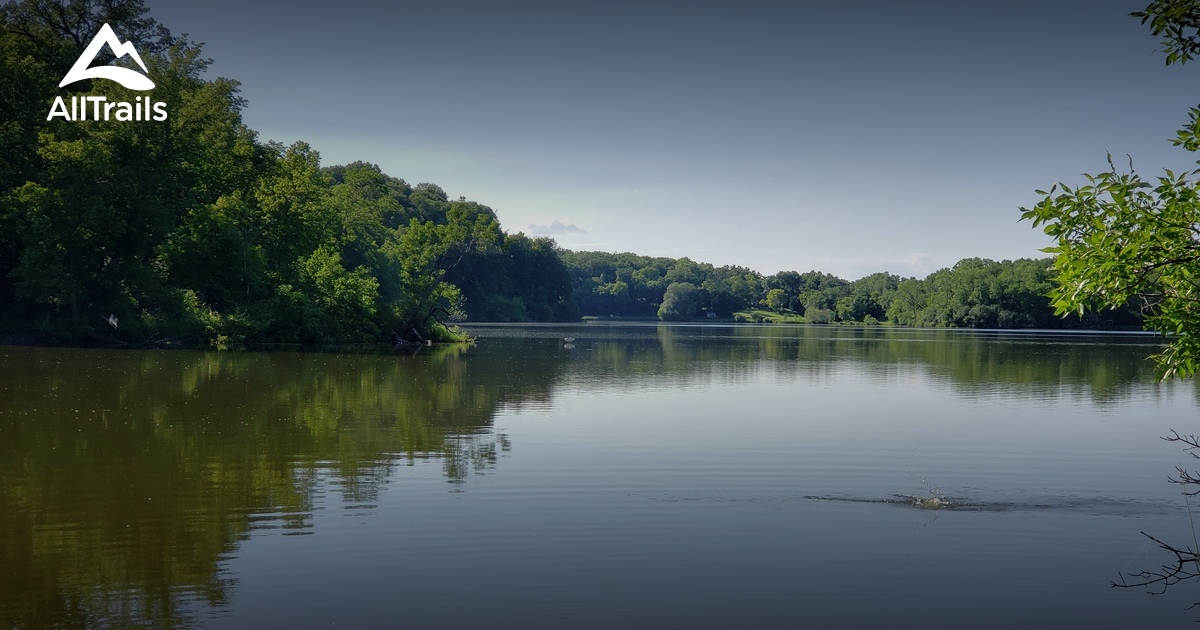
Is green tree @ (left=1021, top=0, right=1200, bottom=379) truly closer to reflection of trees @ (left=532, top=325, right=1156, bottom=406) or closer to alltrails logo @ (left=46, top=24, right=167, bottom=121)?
reflection of trees @ (left=532, top=325, right=1156, bottom=406)

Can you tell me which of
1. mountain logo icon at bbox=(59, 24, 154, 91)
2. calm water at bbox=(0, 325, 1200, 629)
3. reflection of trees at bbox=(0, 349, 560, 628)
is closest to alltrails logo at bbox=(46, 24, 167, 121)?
mountain logo icon at bbox=(59, 24, 154, 91)

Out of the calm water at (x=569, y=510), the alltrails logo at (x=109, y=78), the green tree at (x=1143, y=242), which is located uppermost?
the alltrails logo at (x=109, y=78)

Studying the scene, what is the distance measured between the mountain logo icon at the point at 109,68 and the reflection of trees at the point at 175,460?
1912 cm

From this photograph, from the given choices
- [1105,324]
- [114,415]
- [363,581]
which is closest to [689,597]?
[363,581]

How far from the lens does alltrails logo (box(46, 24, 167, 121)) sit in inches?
1788

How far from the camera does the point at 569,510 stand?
12539 millimetres

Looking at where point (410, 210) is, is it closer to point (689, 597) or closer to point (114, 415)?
point (114, 415)

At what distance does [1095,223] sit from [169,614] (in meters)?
8.58

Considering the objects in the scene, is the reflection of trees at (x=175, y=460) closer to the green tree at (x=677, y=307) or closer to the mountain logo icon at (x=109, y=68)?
the mountain logo icon at (x=109, y=68)

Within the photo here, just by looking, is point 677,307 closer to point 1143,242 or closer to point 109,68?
point 109,68

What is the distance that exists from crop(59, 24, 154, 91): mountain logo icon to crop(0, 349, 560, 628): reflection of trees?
19123mm

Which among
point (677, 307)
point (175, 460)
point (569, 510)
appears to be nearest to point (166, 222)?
point (175, 460)

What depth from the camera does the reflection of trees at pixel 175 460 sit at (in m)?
8.88

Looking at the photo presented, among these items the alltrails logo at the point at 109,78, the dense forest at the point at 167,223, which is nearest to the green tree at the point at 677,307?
the dense forest at the point at 167,223
